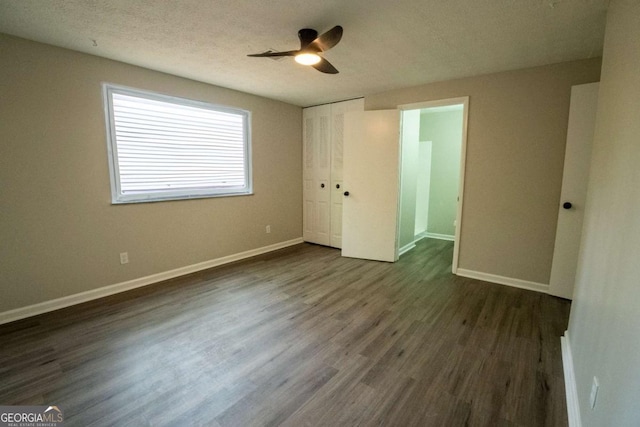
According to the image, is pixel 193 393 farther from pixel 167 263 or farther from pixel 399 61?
pixel 399 61

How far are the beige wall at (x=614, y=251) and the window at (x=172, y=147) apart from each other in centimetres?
375

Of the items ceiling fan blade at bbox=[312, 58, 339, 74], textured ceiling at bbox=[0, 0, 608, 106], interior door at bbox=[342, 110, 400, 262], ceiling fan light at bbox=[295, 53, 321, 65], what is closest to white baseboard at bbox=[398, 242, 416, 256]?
interior door at bbox=[342, 110, 400, 262]

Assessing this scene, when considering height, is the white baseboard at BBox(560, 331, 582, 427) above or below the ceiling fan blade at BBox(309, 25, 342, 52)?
below

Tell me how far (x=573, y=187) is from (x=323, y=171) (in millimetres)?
3203

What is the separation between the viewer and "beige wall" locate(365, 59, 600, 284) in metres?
2.82

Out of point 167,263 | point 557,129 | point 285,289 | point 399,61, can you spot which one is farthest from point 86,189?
point 557,129

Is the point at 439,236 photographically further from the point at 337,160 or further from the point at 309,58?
the point at 309,58

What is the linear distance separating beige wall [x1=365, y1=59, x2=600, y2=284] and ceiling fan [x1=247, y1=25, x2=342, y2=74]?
1922mm

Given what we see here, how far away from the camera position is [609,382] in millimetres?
1025

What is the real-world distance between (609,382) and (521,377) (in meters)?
0.87

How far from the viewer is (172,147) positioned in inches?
132

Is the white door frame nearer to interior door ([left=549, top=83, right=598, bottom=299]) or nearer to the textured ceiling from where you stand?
the textured ceiling

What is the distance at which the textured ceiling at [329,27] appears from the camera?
1867 millimetres

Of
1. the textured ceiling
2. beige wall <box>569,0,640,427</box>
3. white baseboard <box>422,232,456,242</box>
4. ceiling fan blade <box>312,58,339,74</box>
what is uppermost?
the textured ceiling
